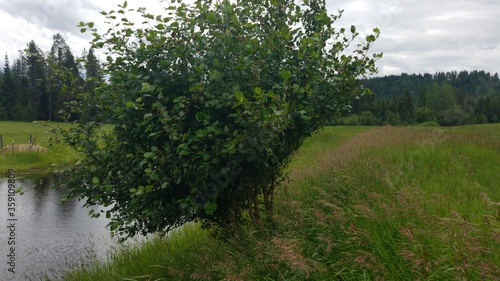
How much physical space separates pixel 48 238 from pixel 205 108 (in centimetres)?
935

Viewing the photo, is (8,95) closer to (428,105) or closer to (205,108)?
(205,108)

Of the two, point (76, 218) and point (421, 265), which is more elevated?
point (421, 265)

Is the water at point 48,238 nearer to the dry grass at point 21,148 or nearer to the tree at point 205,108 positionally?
the tree at point 205,108

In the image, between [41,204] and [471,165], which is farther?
[41,204]

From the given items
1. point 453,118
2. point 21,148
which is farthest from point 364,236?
point 453,118

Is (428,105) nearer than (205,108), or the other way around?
(205,108)

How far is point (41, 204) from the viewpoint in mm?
16109

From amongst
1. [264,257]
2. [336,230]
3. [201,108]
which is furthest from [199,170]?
[336,230]

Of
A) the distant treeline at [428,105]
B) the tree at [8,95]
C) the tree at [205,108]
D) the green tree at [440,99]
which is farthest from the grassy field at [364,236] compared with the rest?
the green tree at [440,99]

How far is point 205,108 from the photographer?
4957mm

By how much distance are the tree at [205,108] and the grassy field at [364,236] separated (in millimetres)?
723

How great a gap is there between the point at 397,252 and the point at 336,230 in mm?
1010

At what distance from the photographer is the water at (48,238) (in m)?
9.54

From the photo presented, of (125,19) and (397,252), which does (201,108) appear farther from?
(397,252)
